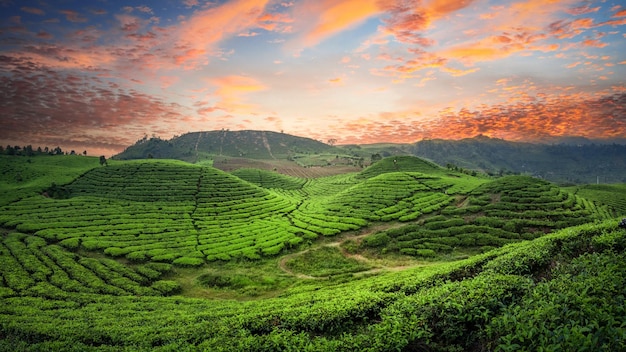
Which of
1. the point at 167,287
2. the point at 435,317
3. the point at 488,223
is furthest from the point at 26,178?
the point at 488,223

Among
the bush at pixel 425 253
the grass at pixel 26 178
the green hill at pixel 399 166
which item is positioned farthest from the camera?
the green hill at pixel 399 166

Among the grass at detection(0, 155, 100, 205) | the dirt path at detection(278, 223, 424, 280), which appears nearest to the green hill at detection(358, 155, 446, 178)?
the dirt path at detection(278, 223, 424, 280)

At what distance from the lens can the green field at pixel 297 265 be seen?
1183 centimetres

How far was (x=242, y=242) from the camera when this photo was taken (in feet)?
170

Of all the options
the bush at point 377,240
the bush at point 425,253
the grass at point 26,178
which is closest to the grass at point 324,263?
the bush at point 377,240

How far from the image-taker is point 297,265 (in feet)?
143

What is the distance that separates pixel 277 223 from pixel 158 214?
28012 mm

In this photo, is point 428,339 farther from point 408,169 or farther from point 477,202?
point 408,169

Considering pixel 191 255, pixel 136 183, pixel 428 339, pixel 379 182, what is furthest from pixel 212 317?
pixel 136 183

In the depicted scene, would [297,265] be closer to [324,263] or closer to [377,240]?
[324,263]

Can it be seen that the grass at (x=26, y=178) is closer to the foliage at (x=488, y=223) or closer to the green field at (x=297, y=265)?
the green field at (x=297, y=265)

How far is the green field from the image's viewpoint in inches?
466

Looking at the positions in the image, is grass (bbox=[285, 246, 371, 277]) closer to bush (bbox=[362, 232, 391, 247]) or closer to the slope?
bush (bbox=[362, 232, 391, 247])

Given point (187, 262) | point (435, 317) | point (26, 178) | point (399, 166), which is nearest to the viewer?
point (435, 317)
